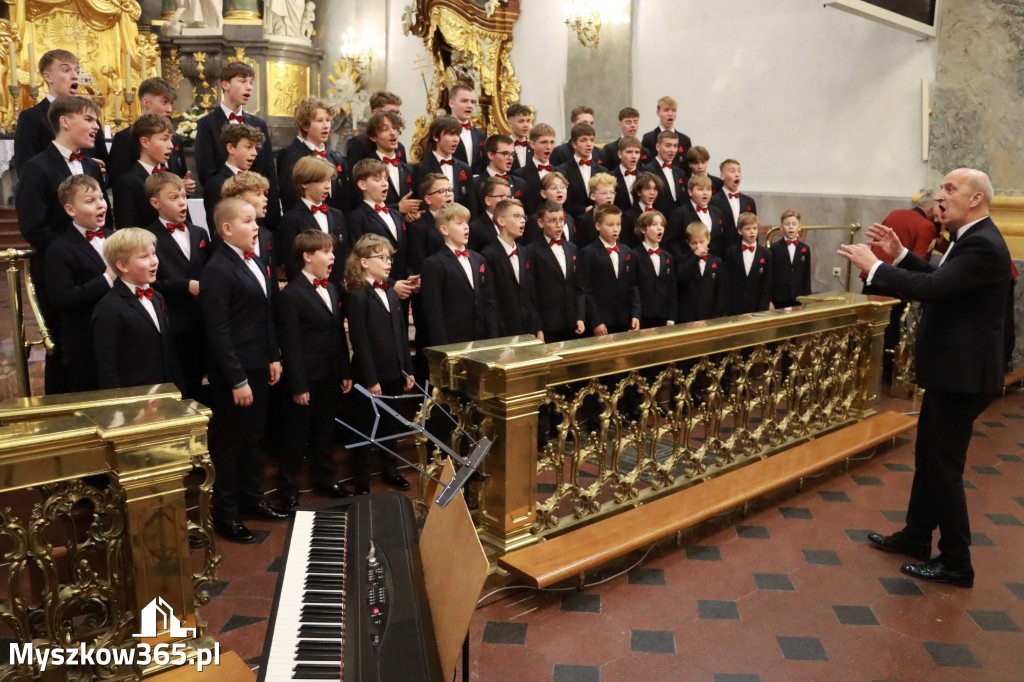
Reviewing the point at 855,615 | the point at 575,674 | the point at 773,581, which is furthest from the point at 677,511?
the point at 575,674

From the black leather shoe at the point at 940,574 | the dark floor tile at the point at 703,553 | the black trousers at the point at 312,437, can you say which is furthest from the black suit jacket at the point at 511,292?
the black leather shoe at the point at 940,574

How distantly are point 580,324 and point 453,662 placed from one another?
4.06 m

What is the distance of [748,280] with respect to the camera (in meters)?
6.70

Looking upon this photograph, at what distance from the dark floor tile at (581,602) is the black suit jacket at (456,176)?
10.7ft

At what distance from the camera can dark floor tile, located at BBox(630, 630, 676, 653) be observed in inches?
121

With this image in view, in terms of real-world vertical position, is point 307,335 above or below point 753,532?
above

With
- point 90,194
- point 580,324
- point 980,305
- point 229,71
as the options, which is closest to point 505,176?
point 580,324

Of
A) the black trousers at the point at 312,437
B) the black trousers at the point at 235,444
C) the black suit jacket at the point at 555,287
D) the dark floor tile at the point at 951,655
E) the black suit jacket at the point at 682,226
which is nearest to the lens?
the dark floor tile at the point at 951,655

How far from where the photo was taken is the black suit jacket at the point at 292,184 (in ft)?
17.1

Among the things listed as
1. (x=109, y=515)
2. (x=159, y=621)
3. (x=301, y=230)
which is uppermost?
(x=301, y=230)

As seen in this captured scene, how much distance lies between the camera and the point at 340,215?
4.88 meters

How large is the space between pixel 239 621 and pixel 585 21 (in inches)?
371

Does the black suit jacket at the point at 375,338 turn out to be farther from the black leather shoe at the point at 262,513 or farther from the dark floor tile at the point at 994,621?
the dark floor tile at the point at 994,621

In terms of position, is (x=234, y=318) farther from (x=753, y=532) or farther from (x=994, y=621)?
(x=994, y=621)
